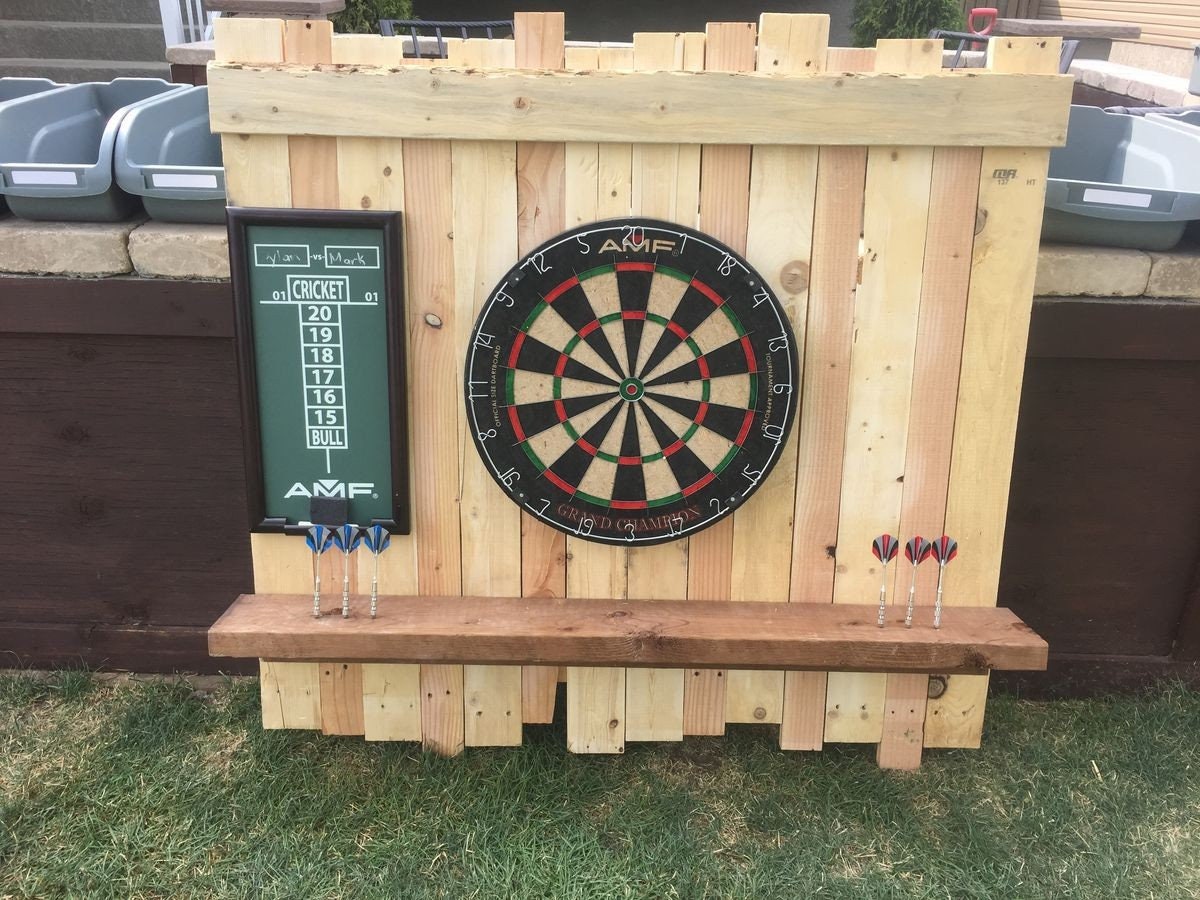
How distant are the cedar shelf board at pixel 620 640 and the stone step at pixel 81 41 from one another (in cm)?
662

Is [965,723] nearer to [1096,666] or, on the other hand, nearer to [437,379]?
[1096,666]

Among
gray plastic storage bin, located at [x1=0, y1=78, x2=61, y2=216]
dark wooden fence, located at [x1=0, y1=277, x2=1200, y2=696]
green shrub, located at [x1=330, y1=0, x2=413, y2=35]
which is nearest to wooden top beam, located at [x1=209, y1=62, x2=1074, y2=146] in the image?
dark wooden fence, located at [x1=0, y1=277, x2=1200, y2=696]

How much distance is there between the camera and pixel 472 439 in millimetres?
2432

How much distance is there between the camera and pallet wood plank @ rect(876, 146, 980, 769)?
7.52ft

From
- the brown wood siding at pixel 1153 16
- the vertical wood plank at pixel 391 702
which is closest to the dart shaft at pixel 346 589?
the vertical wood plank at pixel 391 702

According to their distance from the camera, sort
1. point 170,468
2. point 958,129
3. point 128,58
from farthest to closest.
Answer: point 128,58, point 170,468, point 958,129

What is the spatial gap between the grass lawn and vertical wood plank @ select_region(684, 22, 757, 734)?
0.70ft

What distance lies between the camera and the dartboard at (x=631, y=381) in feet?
7.52

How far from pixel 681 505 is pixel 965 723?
968 mm

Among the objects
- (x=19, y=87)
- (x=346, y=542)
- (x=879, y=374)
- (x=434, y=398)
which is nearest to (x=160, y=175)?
(x=434, y=398)

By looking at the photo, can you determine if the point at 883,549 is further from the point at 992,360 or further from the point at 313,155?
the point at 313,155

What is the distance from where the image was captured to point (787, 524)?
2.51m

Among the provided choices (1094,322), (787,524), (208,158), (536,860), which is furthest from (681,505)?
(208,158)

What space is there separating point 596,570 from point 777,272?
82cm
